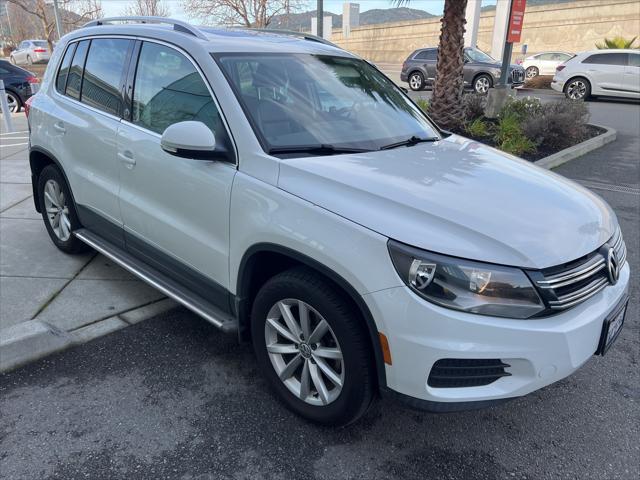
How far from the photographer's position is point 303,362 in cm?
264

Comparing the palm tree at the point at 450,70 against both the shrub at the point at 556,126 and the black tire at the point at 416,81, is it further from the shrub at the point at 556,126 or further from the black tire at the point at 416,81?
the black tire at the point at 416,81

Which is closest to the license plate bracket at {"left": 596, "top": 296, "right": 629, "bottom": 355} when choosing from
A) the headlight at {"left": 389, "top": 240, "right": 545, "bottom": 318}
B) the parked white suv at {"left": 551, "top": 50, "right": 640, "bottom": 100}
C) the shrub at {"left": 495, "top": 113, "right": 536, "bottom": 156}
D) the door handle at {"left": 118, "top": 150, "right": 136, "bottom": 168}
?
the headlight at {"left": 389, "top": 240, "right": 545, "bottom": 318}

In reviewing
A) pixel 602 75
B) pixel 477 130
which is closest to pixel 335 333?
pixel 477 130

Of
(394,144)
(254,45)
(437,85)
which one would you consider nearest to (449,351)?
(394,144)

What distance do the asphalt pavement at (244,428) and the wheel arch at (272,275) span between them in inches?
18.0

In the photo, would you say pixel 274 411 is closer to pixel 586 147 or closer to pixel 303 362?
pixel 303 362

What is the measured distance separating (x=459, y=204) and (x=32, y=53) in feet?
116

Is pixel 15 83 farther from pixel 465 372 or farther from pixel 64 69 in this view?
pixel 465 372

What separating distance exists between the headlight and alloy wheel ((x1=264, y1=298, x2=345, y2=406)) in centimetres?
52

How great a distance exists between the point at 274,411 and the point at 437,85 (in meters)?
8.13

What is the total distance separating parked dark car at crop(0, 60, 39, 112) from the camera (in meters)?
13.1

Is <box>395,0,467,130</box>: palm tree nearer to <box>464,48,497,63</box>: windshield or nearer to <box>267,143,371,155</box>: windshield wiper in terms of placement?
<box>267,143,371,155</box>: windshield wiper

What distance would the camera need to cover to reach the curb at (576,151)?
319 inches

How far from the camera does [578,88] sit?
58.2ft
